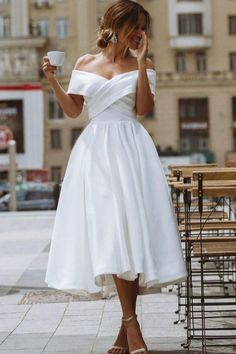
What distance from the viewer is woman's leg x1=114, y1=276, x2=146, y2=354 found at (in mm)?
5504


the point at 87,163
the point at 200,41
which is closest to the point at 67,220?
the point at 87,163

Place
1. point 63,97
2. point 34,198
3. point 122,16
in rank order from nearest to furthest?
1. point 122,16
2. point 63,97
3. point 34,198

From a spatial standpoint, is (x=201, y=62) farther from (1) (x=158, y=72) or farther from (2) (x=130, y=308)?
(2) (x=130, y=308)

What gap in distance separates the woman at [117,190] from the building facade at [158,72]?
54.7 m

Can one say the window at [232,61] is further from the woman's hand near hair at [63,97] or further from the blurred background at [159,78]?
the woman's hand near hair at [63,97]

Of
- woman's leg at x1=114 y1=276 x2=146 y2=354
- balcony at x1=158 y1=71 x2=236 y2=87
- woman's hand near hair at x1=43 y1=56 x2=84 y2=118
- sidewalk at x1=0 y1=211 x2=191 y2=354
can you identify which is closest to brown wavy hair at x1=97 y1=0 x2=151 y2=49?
woman's hand near hair at x1=43 y1=56 x2=84 y2=118

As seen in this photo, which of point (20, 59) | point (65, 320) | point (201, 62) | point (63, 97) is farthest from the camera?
point (201, 62)

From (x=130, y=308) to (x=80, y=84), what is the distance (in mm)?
1222

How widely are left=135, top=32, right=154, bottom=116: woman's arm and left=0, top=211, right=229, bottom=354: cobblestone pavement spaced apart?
1.06 metres

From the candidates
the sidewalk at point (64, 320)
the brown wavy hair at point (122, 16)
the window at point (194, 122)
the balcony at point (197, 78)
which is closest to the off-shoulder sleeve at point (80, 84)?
the brown wavy hair at point (122, 16)

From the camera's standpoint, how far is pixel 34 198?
42250 millimetres

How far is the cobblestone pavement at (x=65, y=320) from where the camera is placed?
6.39 meters

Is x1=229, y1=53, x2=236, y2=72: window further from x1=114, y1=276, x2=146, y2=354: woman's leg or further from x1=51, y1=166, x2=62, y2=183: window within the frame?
x1=114, y1=276, x2=146, y2=354: woman's leg

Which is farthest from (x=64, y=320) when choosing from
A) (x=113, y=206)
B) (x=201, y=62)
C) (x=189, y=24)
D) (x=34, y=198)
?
(x=201, y=62)
